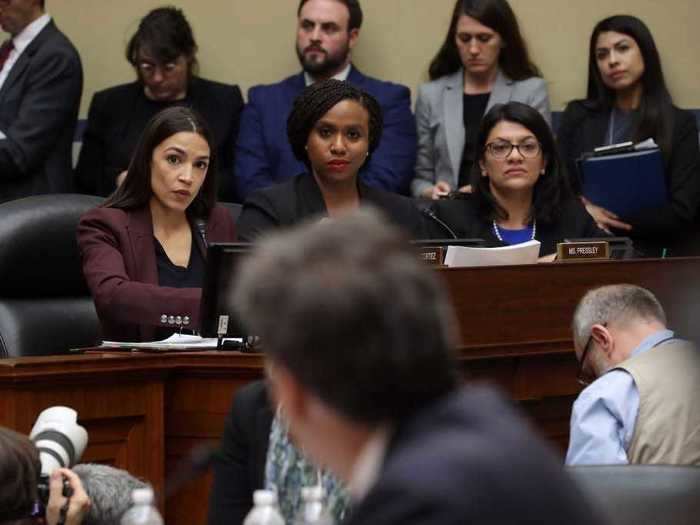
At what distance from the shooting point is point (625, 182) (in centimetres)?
596

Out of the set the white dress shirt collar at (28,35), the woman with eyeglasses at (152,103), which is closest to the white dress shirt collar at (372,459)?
the woman with eyeglasses at (152,103)

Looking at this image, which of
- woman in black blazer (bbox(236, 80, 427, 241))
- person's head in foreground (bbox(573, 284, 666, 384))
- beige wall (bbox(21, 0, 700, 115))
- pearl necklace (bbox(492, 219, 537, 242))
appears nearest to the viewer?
person's head in foreground (bbox(573, 284, 666, 384))

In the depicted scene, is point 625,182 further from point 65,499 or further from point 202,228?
point 65,499

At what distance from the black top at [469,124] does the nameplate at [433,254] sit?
1.91 meters

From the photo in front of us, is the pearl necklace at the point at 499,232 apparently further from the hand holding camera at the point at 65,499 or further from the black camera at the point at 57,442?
the hand holding camera at the point at 65,499

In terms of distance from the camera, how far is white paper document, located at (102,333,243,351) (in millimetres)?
4430

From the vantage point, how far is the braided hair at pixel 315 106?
5.31 meters

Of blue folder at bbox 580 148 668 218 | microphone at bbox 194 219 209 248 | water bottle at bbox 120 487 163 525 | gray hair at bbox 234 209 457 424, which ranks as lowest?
water bottle at bbox 120 487 163 525

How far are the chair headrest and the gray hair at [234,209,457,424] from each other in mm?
3894

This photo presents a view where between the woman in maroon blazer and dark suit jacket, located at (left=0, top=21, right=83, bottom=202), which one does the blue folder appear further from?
dark suit jacket, located at (left=0, top=21, right=83, bottom=202)

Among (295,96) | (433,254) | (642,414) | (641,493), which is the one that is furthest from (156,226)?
(641,493)

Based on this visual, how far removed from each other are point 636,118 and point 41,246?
2467 mm

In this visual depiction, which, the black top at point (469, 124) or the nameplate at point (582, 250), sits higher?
the black top at point (469, 124)

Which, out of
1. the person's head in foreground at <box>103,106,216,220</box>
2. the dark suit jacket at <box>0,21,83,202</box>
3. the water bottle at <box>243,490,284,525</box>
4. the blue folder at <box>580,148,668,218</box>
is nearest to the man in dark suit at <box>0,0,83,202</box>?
the dark suit jacket at <box>0,21,83,202</box>
